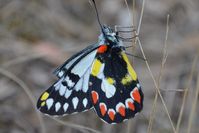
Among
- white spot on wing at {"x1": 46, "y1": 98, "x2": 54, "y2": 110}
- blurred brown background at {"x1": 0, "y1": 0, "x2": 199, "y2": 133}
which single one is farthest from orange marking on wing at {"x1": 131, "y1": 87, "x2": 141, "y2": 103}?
blurred brown background at {"x1": 0, "y1": 0, "x2": 199, "y2": 133}

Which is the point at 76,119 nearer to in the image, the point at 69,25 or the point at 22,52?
the point at 22,52

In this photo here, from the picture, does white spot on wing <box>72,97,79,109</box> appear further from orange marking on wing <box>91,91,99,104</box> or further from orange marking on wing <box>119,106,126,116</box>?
orange marking on wing <box>119,106,126,116</box>

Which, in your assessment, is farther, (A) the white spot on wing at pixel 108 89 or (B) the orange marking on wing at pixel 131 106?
(A) the white spot on wing at pixel 108 89

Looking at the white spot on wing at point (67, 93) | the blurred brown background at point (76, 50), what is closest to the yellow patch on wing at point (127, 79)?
the white spot on wing at point (67, 93)

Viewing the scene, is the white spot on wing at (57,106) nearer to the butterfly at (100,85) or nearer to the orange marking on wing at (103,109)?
the butterfly at (100,85)

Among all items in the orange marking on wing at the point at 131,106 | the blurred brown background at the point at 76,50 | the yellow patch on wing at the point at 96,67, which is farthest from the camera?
the blurred brown background at the point at 76,50

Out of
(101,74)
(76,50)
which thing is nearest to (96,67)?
(101,74)
